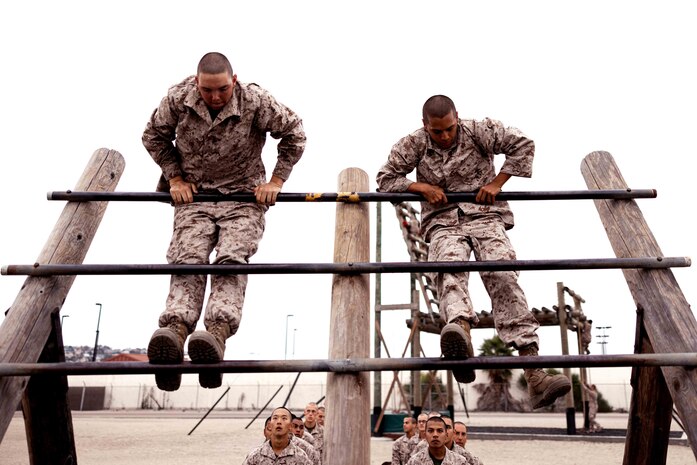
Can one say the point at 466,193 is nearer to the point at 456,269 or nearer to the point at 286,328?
the point at 456,269

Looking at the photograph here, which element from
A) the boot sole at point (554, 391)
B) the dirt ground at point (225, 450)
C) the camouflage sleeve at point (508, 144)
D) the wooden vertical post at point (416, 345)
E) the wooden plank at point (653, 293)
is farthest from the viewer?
the wooden vertical post at point (416, 345)

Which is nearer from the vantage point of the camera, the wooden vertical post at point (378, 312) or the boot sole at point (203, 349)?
the boot sole at point (203, 349)

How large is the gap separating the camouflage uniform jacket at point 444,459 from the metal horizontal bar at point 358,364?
381 centimetres

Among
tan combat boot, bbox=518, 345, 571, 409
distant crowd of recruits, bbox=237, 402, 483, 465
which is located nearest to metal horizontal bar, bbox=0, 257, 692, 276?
tan combat boot, bbox=518, 345, 571, 409

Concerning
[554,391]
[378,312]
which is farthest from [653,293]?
[378,312]

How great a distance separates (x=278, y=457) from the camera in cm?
601

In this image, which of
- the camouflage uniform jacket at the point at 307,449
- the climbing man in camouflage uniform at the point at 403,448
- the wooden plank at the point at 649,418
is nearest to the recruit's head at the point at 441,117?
the wooden plank at the point at 649,418

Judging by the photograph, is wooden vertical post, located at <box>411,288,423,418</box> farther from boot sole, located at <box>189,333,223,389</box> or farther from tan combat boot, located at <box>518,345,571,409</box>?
boot sole, located at <box>189,333,223,389</box>

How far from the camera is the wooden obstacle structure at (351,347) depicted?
225 centimetres

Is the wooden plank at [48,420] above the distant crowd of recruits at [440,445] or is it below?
above

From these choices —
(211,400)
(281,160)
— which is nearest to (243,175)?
(281,160)

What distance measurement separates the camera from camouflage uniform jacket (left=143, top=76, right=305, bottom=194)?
309 centimetres

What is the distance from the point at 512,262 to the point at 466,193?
622 mm

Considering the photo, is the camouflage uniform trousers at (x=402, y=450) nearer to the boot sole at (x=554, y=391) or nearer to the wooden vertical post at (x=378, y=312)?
the boot sole at (x=554, y=391)
